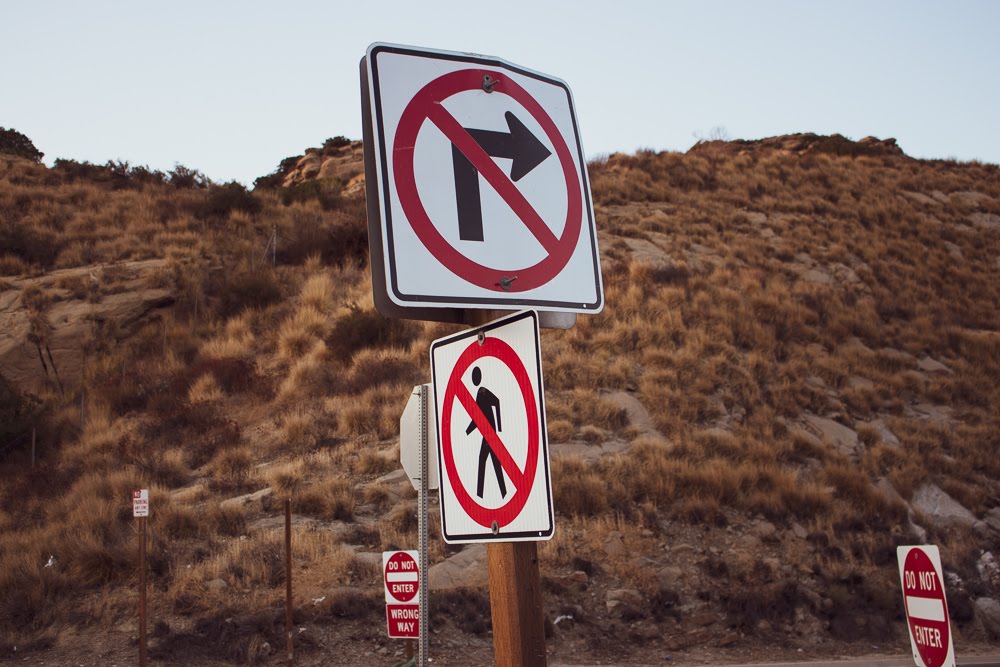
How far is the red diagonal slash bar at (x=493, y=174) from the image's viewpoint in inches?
117

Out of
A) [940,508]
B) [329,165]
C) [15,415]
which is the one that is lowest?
[940,508]

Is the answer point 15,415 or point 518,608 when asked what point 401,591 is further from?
point 15,415

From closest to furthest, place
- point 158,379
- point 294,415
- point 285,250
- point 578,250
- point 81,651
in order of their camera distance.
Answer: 1. point 578,250
2. point 81,651
3. point 294,415
4. point 158,379
5. point 285,250

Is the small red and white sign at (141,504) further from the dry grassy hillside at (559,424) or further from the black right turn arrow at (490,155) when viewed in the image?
the black right turn arrow at (490,155)

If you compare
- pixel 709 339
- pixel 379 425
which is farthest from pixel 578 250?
pixel 709 339

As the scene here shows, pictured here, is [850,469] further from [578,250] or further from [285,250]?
[285,250]

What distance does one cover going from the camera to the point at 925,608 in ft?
17.7

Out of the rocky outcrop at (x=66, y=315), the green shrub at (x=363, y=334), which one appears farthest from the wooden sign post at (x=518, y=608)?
the rocky outcrop at (x=66, y=315)

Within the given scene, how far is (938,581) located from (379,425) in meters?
14.3

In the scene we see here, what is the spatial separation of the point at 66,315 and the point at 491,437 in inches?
965

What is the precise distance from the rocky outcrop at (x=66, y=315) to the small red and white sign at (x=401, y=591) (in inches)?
651

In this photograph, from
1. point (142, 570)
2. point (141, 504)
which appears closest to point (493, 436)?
point (142, 570)

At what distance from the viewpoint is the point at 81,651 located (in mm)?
12305

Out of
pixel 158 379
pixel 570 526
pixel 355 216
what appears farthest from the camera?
pixel 355 216
